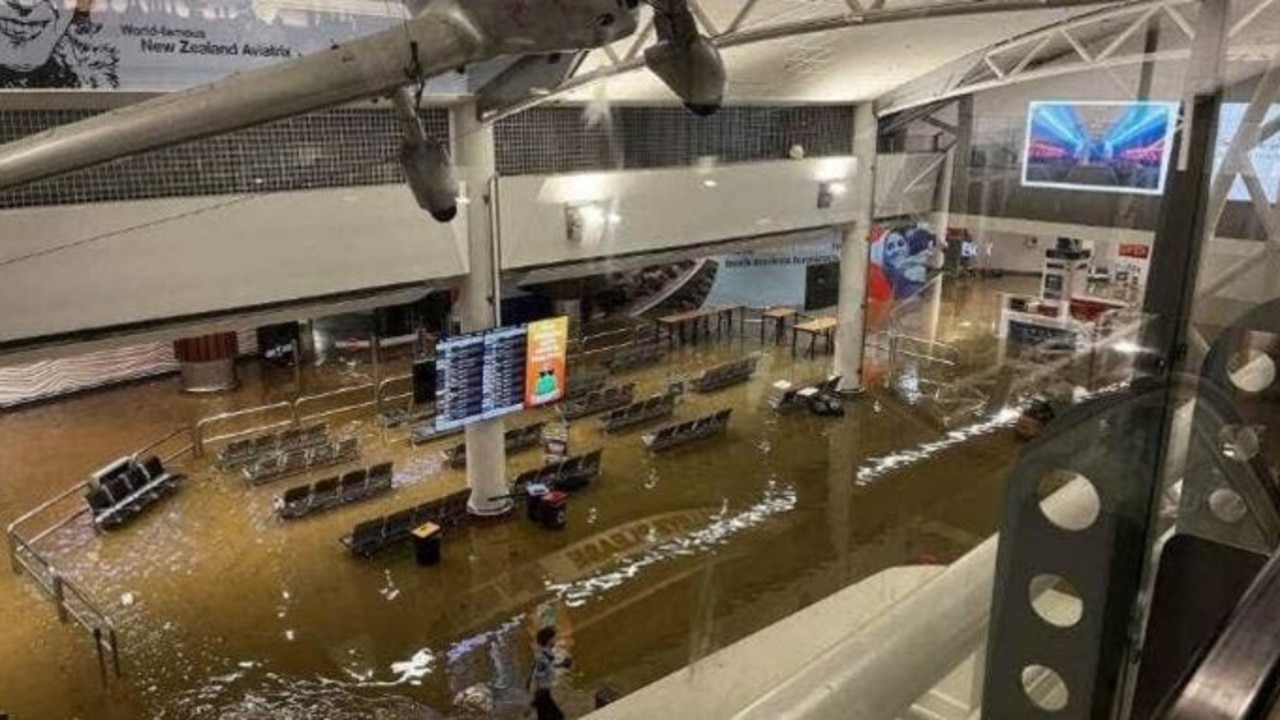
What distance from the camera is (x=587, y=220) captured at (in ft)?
29.1

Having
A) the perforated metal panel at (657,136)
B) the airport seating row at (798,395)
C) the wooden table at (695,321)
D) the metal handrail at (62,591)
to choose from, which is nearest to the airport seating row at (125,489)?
the metal handrail at (62,591)

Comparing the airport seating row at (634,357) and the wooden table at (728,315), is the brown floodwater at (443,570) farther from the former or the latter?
the wooden table at (728,315)

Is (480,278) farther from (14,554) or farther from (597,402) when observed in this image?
(14,554)

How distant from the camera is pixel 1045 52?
32.8 ft

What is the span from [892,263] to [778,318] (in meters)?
2.42

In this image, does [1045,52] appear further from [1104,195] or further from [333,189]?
[333,189]

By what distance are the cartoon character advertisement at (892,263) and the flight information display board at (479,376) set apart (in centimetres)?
590

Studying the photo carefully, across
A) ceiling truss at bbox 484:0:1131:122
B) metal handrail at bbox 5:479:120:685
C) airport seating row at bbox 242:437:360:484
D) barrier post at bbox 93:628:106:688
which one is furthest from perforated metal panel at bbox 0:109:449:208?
airport seating row at bbox 242:437:360:484

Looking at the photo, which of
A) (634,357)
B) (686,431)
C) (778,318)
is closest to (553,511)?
(686,431)

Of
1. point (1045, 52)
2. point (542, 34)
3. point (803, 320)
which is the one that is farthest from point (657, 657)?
point (803, 320)

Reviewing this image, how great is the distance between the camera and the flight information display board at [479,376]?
7.99 m

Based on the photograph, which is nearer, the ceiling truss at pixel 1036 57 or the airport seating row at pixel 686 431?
the ceiling truss at pixel 1036 57

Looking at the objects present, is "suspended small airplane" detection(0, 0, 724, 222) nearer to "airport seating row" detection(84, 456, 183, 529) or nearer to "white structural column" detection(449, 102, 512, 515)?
"white structural column" detection(449, 102, 512, 515)

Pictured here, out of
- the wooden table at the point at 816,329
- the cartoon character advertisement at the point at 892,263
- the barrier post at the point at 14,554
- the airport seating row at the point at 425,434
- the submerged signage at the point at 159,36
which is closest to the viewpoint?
the submerged signage at the point at 159,36
